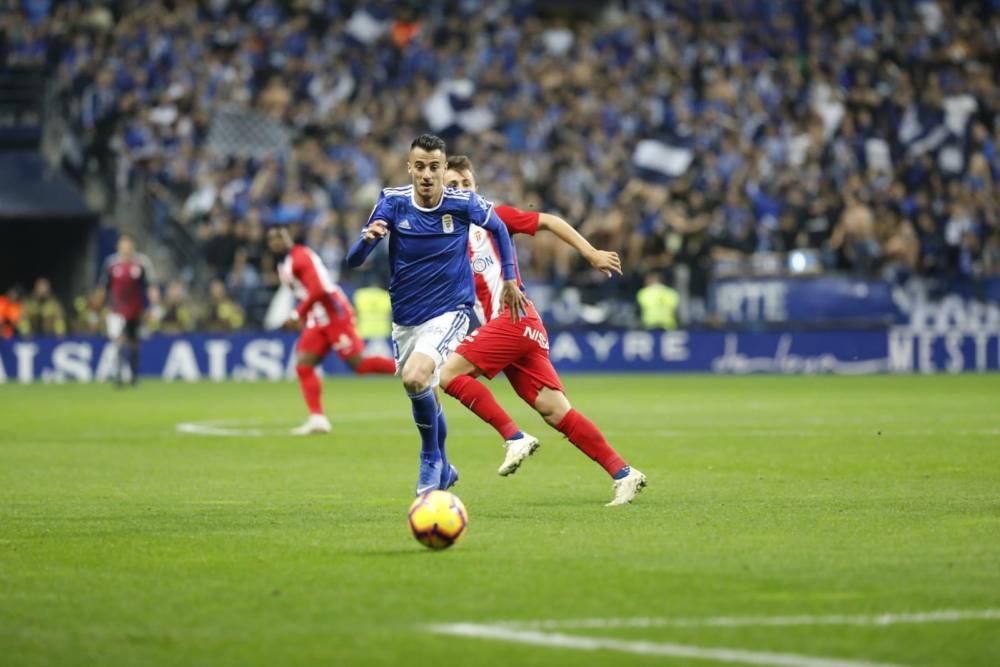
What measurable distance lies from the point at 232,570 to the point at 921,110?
3042 cm

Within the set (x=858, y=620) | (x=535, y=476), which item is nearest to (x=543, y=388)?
(x=535, y=476)

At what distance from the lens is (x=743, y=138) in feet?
118

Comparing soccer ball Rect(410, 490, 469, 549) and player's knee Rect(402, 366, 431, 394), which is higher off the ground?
player's knee Rect(402, 366, 431, 394)

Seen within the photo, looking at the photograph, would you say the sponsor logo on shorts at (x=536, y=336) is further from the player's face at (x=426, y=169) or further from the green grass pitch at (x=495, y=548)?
the player's face at (x=426, y=169)

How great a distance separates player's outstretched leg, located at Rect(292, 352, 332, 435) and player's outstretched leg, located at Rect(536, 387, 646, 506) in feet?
25.3

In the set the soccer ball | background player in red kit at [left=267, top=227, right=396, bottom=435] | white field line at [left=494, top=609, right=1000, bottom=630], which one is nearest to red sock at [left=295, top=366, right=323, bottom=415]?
background player in red kit at [left=267, top=227, right=396, bottom=435]

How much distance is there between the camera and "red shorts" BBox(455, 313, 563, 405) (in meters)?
11.8

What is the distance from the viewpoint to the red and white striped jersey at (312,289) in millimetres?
19078

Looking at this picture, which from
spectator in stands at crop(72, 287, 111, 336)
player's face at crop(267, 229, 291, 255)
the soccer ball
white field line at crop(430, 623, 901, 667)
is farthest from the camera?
spectator in stands at crop(72, 287, 111, 336)

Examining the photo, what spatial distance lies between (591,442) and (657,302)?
21.5 m

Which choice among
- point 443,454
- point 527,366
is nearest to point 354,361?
point 527,366

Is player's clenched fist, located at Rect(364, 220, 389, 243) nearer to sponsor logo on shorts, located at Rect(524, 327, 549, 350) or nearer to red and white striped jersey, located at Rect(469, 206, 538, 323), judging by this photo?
sponsor logo on shorts, located at Rect(524, 327, 549, 350)

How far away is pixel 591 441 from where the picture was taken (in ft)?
38.0

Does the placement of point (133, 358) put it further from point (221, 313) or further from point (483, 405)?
point (483, 405)
